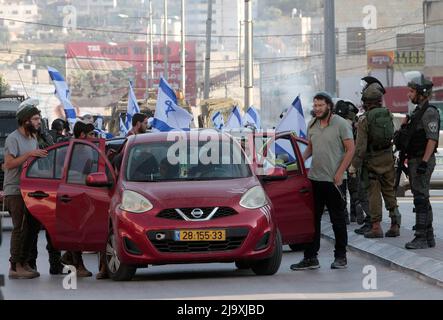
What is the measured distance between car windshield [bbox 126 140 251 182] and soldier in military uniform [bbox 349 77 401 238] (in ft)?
9.16

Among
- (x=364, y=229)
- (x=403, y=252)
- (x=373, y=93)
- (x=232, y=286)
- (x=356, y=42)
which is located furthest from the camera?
(x=356, y=42)

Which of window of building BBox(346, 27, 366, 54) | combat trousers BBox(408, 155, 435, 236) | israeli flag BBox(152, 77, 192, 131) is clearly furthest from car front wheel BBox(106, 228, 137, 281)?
window of building BBox(346, 27, 366, 54)

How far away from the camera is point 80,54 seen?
159125 millimetres

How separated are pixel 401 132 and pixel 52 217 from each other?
13.3ft

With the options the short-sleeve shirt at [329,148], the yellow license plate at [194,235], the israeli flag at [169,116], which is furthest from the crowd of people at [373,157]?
the israeli flag at [169,116]

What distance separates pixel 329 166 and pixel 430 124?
4.83 feet

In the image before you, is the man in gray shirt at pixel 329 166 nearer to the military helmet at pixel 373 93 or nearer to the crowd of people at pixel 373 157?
the crowd of people at pixel 373 157

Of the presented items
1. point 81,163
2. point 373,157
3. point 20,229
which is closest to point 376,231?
point 373,157

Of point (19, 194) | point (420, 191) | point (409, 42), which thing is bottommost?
point (420, 191)

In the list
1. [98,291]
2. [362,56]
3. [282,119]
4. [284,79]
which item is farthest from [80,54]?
[98,291]

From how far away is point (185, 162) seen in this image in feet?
47.8

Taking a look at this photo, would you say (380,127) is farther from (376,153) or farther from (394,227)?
(394,227)

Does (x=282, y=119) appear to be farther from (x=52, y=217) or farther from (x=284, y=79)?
(x=284, y=79)
